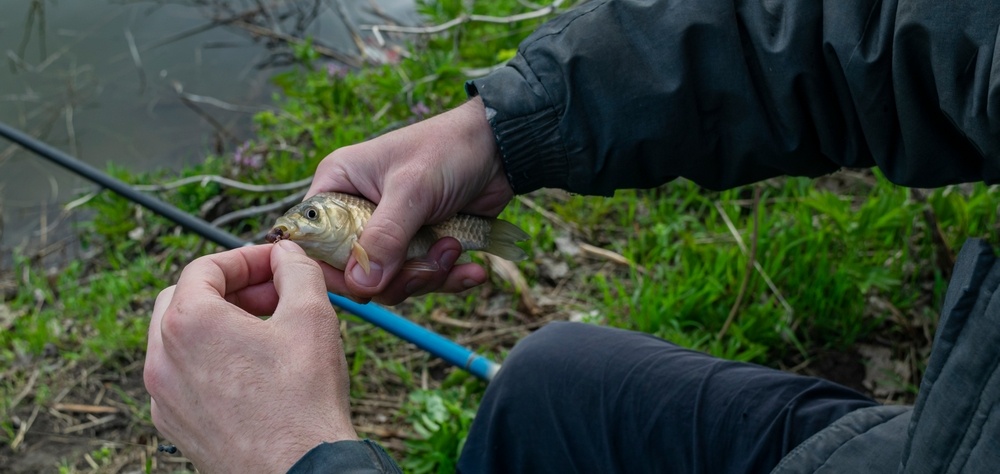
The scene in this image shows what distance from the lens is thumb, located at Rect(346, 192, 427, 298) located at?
1732mm

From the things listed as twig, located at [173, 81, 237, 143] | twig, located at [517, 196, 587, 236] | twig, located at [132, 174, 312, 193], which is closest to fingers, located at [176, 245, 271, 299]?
twig, located at [517, 196, 587, 236]

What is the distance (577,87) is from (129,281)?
263 cm

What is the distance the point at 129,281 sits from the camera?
12.4ft

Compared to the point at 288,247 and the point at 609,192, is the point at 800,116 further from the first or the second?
the point at 288,247

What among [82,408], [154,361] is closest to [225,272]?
A: [154,361]

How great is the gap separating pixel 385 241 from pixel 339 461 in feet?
2.02

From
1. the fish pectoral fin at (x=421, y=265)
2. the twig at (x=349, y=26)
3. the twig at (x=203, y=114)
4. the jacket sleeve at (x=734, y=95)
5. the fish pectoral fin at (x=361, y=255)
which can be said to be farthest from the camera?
the twig at (x=349, y=26)

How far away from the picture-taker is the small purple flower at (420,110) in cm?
395

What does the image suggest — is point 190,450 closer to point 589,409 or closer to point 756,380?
point 589,409

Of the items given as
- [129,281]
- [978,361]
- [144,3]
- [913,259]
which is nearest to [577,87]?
[978,361]

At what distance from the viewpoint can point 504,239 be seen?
6.63 feet

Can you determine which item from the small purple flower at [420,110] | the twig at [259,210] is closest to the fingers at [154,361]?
the twig at [259,210]

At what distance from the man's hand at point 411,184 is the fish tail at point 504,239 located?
2.5 inches

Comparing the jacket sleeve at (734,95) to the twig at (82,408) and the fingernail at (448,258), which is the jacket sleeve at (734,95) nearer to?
the fingernail at (448,258)
